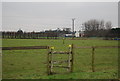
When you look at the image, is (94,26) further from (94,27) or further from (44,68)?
(44,68)

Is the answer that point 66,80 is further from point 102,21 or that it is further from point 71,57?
point 102,21

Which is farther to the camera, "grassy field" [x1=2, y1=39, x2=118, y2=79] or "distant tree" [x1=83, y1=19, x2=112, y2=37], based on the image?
"distant tree" [x1=83, y1=19, x2=112, y2=37]

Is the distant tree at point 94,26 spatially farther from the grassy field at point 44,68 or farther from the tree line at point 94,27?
the grassy field at point 44,68

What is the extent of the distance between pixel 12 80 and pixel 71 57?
334 centimetres

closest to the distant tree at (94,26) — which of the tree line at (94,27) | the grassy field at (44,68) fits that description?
the tree line at (94,27)

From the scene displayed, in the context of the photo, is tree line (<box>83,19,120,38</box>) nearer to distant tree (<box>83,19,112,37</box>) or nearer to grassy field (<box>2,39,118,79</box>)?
distant tree (<box>83,19,112,37</box>)

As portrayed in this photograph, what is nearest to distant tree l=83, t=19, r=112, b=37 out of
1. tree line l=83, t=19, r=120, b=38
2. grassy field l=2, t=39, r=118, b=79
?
tree line l=83, t=19, r=120, b=38

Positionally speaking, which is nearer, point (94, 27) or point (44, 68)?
point (44, 68)

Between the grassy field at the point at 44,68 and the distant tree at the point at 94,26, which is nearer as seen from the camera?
the grassy field at the point at 44,68

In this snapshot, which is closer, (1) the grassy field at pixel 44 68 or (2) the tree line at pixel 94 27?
(1) the grassy field at pixel 44 68

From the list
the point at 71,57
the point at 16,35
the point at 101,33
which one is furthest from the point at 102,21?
the point at 71,57

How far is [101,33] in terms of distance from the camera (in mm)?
90000

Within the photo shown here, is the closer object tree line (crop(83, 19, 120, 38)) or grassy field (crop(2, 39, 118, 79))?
grassy field (crop(2, 39, 118, 79))

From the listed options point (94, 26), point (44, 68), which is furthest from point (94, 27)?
point (44, 68)
